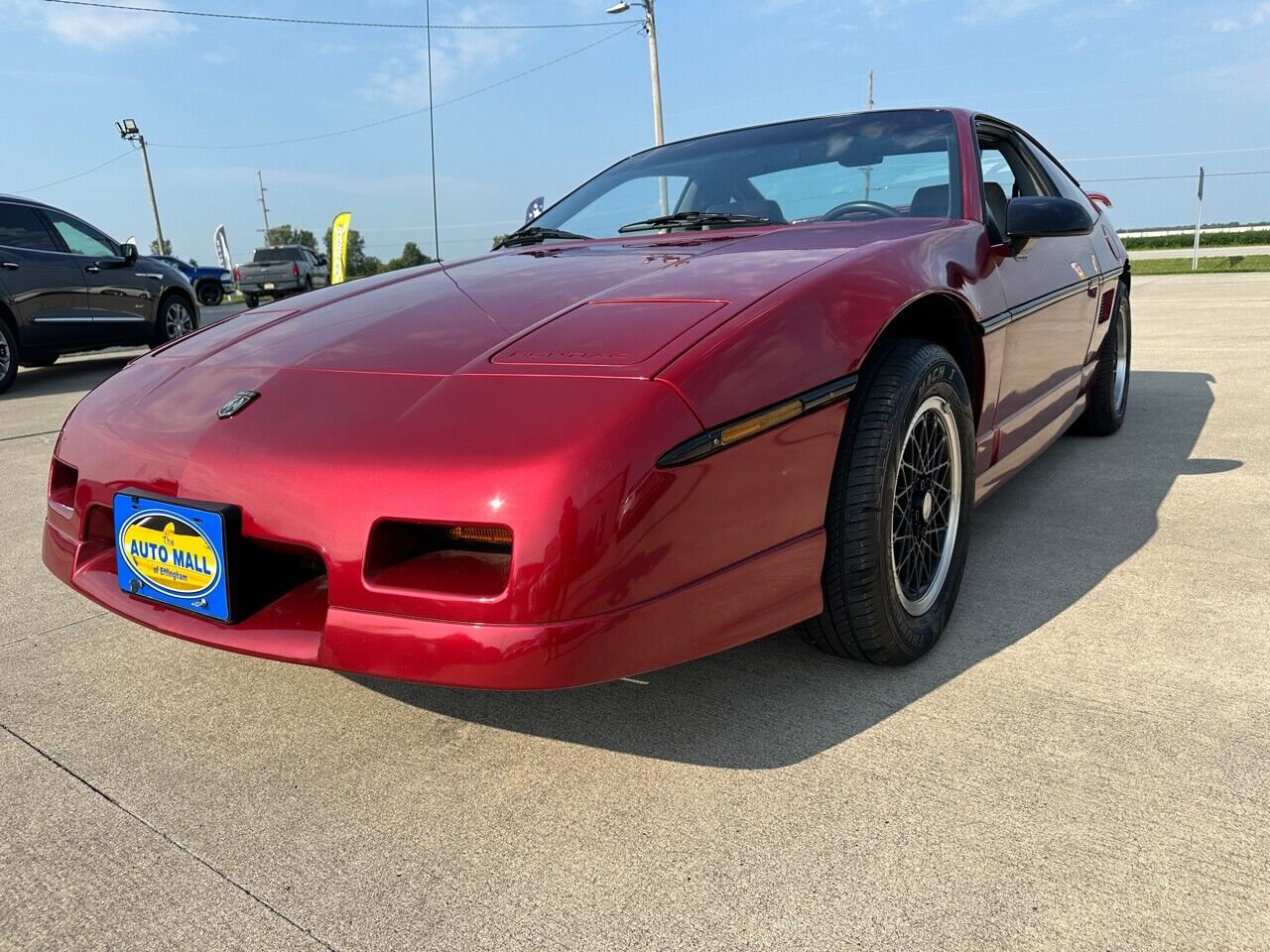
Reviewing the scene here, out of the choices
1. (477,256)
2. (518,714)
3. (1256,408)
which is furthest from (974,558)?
(1256,408)

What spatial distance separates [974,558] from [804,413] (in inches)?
49.1

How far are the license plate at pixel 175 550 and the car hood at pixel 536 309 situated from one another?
367 millimetres

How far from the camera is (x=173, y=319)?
8.88 m

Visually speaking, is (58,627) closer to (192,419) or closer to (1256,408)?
(192,419)

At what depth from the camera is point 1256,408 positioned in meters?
4.61

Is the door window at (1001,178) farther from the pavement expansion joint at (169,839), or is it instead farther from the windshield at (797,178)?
the pavement expansion joint at (169,839)

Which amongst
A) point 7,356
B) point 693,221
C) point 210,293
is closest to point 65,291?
point 7,356

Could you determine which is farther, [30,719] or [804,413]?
[30,719]

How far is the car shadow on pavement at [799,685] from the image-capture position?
5.94 ft

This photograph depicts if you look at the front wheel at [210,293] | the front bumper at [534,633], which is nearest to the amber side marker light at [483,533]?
the front bumper at [534,633]

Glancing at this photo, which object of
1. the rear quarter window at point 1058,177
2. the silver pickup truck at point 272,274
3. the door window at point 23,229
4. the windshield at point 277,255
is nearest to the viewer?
the rear quarter window at point 1058,177

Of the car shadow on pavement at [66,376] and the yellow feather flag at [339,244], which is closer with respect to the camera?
the car shadow on pavement at [66,376]

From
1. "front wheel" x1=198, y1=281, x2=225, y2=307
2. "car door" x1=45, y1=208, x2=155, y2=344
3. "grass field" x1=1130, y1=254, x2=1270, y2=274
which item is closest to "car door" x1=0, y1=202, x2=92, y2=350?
"car door" x1=45, y1=208, x2=155, y2=344

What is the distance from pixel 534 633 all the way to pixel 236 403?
2.65 feet
